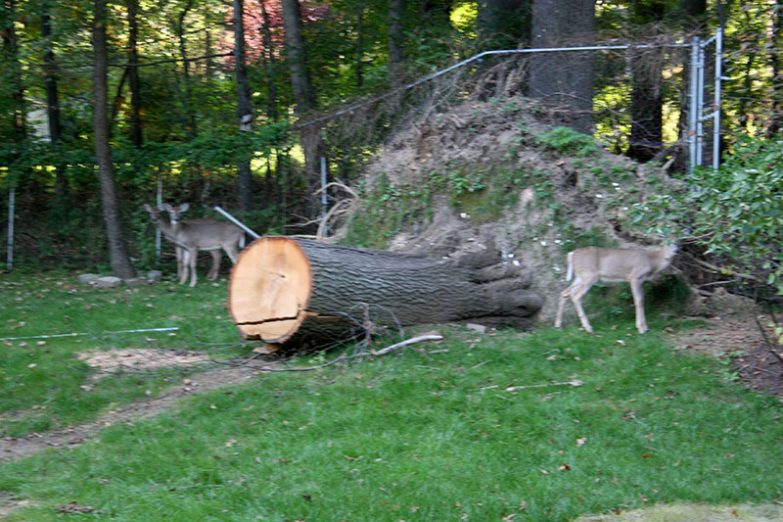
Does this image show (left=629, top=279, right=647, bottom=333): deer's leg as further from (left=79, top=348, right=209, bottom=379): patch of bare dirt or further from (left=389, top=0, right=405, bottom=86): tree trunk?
(left=389, top=0, right=405, bottom=86): tree trunk

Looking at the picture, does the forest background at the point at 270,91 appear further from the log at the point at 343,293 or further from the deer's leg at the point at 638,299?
the log at the point at 343,293

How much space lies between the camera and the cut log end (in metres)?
9.42

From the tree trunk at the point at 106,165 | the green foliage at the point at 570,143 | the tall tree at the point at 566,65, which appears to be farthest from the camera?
the tree trunk at the point at 106,165

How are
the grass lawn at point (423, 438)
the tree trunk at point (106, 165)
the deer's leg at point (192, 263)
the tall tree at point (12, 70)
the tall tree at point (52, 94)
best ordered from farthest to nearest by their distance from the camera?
the tall tree at point (12, 70)
the tall tree at point (52, 94)
the deer's leg at point (192, 263)
the tree trunk at point (106, 165)
the grass lawn at point (423, 438)

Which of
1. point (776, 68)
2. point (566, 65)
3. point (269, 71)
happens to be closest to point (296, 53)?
point (269, 71)

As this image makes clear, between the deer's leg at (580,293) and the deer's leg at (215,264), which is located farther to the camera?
the deer's leg at (215,264)

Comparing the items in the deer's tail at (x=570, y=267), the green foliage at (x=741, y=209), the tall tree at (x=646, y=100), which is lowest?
the deer's tail at (x=570, y=267)

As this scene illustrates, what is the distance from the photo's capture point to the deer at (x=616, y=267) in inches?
416

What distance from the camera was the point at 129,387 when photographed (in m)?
9.09

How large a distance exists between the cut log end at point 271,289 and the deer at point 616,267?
3202 millimetres

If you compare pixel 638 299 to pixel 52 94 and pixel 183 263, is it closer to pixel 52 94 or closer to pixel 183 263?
pixel 183 263

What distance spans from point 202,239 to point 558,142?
7.57 m

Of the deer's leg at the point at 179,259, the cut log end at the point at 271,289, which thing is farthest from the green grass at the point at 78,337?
the cut log end at the point at 271,289

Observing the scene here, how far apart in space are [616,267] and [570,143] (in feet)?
6.38
